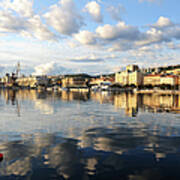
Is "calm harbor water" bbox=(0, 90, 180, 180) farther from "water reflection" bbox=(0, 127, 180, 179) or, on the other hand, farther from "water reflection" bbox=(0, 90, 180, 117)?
"water reflection" bbox=(0, 90, 180, 117)

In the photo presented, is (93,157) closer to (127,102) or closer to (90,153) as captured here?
(90,153)

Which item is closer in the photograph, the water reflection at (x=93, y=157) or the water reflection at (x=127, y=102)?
the water reflection at (x=93, y=157)

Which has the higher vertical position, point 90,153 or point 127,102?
point 127,102

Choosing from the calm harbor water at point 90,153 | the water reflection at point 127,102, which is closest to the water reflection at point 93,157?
the calm harbor water at point 90,153

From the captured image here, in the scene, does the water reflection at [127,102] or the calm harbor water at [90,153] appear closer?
the calm harbor water at [90,153]

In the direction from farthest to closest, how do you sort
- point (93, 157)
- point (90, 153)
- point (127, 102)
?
1. point (127, 102)
2. point (90, 153)
3. point (93, 157)

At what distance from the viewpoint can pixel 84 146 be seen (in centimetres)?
1398

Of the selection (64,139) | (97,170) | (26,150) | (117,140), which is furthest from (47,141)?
(97,170)

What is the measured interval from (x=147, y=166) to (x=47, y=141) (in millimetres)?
7152

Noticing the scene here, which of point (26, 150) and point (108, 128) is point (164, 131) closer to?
point (108, 128)

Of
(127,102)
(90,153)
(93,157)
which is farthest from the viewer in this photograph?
(127,102)

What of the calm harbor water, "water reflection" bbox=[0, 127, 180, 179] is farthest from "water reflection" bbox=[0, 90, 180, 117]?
"water reflection" bbox=[0, 127, 180, 179]

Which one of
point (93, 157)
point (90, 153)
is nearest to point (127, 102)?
point (90, 153)

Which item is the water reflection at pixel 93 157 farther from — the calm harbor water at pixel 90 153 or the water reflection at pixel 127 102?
the water reflection at pixel 127 102
